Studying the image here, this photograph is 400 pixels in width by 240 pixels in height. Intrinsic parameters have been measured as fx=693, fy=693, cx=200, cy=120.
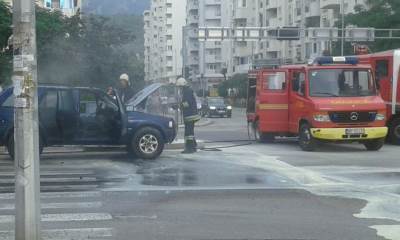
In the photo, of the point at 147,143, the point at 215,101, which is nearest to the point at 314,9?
the point at 215,101

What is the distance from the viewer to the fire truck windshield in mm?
17938

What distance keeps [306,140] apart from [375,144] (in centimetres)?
186

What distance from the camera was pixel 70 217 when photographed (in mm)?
8898

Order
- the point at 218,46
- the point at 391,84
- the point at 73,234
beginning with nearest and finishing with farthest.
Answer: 1. the point at 73,234
2. the point at 391,84
3. the point at 218,46

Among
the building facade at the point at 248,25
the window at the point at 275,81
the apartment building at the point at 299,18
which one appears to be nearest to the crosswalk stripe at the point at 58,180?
the window at the point at 275,81

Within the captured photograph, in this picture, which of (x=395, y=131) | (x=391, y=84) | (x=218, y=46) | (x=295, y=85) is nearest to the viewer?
(x=295, y=85)

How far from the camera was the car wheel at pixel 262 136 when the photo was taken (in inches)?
808

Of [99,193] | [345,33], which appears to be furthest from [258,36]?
[99,193]

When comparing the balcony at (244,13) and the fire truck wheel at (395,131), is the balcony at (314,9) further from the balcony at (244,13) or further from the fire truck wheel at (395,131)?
the fire truck wheel at (395,131)

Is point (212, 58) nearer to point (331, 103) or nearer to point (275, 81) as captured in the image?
point (275, 81)

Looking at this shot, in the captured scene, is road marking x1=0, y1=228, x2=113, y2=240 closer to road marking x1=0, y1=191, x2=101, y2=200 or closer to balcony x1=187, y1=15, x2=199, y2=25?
road marking x1=0, y1=191, x2=101, y2=200

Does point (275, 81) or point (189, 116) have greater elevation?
point (275, 81)

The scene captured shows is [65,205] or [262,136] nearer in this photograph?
[65,205]

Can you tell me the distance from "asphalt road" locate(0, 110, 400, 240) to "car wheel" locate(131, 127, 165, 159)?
0.32 m
